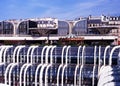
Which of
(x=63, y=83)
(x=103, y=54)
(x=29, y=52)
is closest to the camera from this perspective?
(x=63, y=83)

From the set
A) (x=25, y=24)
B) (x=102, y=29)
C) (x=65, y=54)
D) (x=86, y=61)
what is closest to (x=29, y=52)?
(x=65, y=54)

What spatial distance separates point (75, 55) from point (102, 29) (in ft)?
146

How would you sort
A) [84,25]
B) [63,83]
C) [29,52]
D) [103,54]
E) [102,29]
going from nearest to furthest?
[63,83] < [103,54] < [29,52] < [102,29] < [84,25]

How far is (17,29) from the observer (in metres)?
85.0

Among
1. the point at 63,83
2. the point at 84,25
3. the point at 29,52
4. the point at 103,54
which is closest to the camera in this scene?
the point at 63,83

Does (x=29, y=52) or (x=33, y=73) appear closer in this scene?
(x=33, y=73)

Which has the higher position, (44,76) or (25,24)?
(25,24)

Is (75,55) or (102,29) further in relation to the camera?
(102,29)

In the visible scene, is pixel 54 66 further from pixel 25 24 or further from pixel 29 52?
pixel 25 24

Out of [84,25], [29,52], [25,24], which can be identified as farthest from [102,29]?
[29,52]

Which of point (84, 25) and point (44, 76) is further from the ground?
point (84, 25)

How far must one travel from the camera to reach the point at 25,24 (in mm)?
84625

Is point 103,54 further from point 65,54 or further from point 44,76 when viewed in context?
point 44,76

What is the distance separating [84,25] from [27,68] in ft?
176
